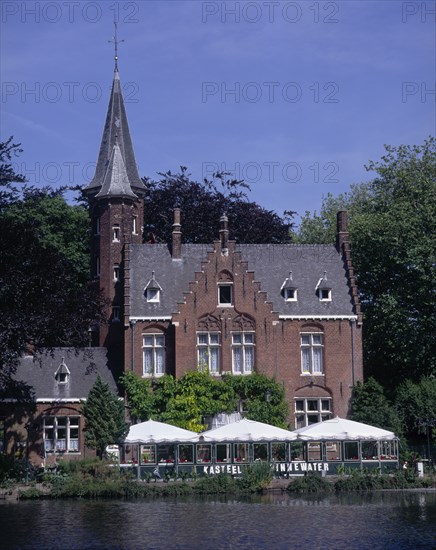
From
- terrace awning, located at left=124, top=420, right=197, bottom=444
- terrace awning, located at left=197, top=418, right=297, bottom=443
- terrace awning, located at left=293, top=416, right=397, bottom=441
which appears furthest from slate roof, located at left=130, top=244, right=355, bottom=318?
terrace awning, located at left=197, top=418, right=297, bottom=443

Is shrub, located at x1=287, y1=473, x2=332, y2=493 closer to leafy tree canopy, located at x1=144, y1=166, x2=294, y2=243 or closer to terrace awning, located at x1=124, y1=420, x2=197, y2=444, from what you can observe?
terrace awning, located at x1=124, y1=420, x2=197, y2=444

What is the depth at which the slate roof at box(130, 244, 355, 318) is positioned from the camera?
47.1m

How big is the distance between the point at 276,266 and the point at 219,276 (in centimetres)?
366

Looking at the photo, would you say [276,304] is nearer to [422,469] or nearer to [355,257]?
[355,257]

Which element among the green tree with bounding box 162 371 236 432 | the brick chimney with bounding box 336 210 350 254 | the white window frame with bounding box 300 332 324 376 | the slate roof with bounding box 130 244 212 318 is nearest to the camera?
the green tree with bounding box 162 371 236 432

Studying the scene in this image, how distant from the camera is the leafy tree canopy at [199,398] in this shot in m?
44.7

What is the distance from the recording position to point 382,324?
164 feet

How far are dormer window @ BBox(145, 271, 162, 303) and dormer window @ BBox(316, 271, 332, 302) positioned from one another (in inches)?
313

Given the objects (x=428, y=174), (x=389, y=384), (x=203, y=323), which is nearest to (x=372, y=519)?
(x=203, y=323)

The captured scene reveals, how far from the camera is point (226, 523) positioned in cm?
2695

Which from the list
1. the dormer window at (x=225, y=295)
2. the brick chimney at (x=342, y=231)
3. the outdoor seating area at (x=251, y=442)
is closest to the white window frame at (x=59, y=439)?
the outdoor seating area at (x=251, y=442)

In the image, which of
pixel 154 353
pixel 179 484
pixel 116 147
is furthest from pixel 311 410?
pixel 116 147

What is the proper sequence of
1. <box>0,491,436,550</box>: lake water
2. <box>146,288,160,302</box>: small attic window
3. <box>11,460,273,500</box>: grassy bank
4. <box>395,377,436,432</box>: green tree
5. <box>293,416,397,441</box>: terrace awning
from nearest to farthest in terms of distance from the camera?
<box>0,491,436,550</box>: lake water → <box>11,460,273,500</box>: grassy bank → <box>293,416,397,441</box>: terrace awning → <box>395,377,436,432</box>: green tree → <box>146,288,160,302</box>: small attic window

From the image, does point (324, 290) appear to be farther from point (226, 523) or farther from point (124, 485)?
point (226, 523)
